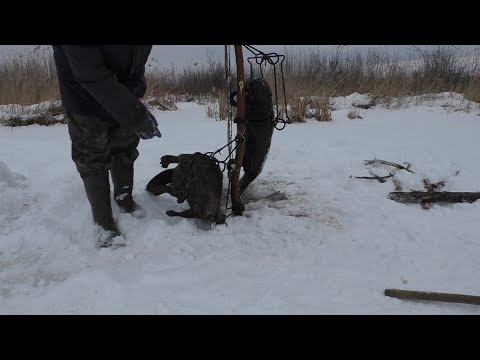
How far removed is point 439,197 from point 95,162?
6.78ft

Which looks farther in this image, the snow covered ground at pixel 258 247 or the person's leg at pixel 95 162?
the person's leg at pixel 95 162

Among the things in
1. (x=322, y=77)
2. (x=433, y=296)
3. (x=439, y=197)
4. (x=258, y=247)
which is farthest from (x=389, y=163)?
(x=322, y=77)

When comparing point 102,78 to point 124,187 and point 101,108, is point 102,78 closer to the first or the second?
point 101,108

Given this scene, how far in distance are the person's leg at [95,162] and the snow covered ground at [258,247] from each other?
0.09m

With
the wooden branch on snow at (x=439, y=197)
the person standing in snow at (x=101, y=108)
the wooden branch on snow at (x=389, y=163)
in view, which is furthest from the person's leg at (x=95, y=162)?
the wooden branch on snow at (x=389, y=163)

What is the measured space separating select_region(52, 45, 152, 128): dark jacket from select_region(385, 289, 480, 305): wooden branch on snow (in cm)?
131

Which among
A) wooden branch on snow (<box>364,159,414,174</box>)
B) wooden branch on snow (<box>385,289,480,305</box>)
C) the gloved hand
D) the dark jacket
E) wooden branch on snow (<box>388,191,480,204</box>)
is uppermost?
the dark jacket

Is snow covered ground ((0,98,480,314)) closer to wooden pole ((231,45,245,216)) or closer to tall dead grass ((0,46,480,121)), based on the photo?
wooden pole ((231,45,245,216))

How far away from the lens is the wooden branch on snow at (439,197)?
241 cm

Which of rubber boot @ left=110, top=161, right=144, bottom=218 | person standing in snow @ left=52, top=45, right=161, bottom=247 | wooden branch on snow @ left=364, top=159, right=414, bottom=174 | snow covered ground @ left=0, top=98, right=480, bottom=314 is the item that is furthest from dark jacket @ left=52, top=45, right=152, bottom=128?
wooden branch on snow @ left=364, top=159, right=414, bottom=174

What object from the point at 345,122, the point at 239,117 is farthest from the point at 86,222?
the point at 345,122

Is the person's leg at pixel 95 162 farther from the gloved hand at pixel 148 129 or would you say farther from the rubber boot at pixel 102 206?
the gloved hand at pixel 148 129

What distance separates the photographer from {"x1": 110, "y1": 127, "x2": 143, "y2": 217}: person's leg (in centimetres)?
209
